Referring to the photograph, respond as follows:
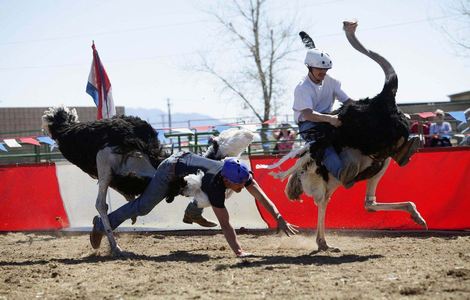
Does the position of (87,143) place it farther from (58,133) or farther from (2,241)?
(2,241)

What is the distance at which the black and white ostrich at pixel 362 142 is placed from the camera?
726 centimetres

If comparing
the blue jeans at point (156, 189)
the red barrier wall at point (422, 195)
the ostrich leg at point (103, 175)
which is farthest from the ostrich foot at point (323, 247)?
the ostrich leg at point (103, 175)

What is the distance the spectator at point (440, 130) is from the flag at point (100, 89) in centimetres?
519

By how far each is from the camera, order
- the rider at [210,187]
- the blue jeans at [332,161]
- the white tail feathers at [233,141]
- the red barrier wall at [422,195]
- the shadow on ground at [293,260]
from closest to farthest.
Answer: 1. the shadow on ground at [293,260]
2. the rider at [210,187]
3. the blue jeans at [332,161]
4. the white tail feathers at [233,141]
5. the red barrier wall at [422,195]

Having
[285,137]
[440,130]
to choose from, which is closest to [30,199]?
[285,137]

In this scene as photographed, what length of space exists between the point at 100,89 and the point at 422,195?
5008mm

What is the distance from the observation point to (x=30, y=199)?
36.8 feet

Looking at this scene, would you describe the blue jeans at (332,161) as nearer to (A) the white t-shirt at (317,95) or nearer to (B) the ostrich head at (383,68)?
(A) the white t-shirt at (317,95)

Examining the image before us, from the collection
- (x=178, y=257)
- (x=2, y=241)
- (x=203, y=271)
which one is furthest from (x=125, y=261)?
(x=2, y=241)

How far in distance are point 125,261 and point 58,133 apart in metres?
1.91

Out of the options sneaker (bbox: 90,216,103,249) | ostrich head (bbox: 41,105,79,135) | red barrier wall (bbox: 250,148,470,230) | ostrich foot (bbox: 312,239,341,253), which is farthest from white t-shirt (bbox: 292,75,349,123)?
ostrich head (bbox: 41,105,79,135)

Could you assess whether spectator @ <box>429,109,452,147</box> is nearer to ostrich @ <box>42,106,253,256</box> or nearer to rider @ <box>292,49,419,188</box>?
rider @ <box>292,49,419,188</box>

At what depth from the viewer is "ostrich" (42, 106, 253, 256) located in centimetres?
803

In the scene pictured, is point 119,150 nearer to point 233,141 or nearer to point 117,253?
point 117,253
